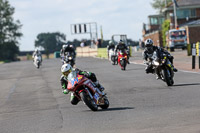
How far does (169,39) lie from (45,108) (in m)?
43.7

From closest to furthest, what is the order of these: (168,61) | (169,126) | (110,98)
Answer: (169,126), (110,98), (168,61)

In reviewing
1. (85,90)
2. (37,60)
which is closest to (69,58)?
(37,60)

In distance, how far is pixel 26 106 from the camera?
15.6 meters

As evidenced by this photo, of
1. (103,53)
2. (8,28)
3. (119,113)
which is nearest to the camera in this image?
(119,113)

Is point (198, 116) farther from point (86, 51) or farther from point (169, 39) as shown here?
point (86, 51)

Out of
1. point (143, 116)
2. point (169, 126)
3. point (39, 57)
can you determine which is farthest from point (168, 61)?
point (39, 57)

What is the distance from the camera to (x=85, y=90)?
40.9 feet

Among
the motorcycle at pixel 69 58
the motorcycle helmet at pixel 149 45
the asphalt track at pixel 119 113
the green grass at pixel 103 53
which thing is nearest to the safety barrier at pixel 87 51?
the green grass at pixel 103 53

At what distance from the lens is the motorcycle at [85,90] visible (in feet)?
40.8

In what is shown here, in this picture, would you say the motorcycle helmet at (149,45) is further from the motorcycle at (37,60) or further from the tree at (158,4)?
the tree at (158,4)

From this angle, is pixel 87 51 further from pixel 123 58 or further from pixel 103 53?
pixel 123 58

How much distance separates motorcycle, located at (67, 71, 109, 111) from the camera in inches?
490

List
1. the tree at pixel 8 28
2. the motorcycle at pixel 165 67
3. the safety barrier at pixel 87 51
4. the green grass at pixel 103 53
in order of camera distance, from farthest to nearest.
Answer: the tree at pixel 8 28, the safety barrier at pixel 87 51, the green grass at pixel 103 53, the motorcycle at pixel 165 67

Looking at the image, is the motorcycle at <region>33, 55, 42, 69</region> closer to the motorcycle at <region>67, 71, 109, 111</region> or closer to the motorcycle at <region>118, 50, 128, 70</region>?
the motorcycle at <region>118, 50, 128, 70</region>
